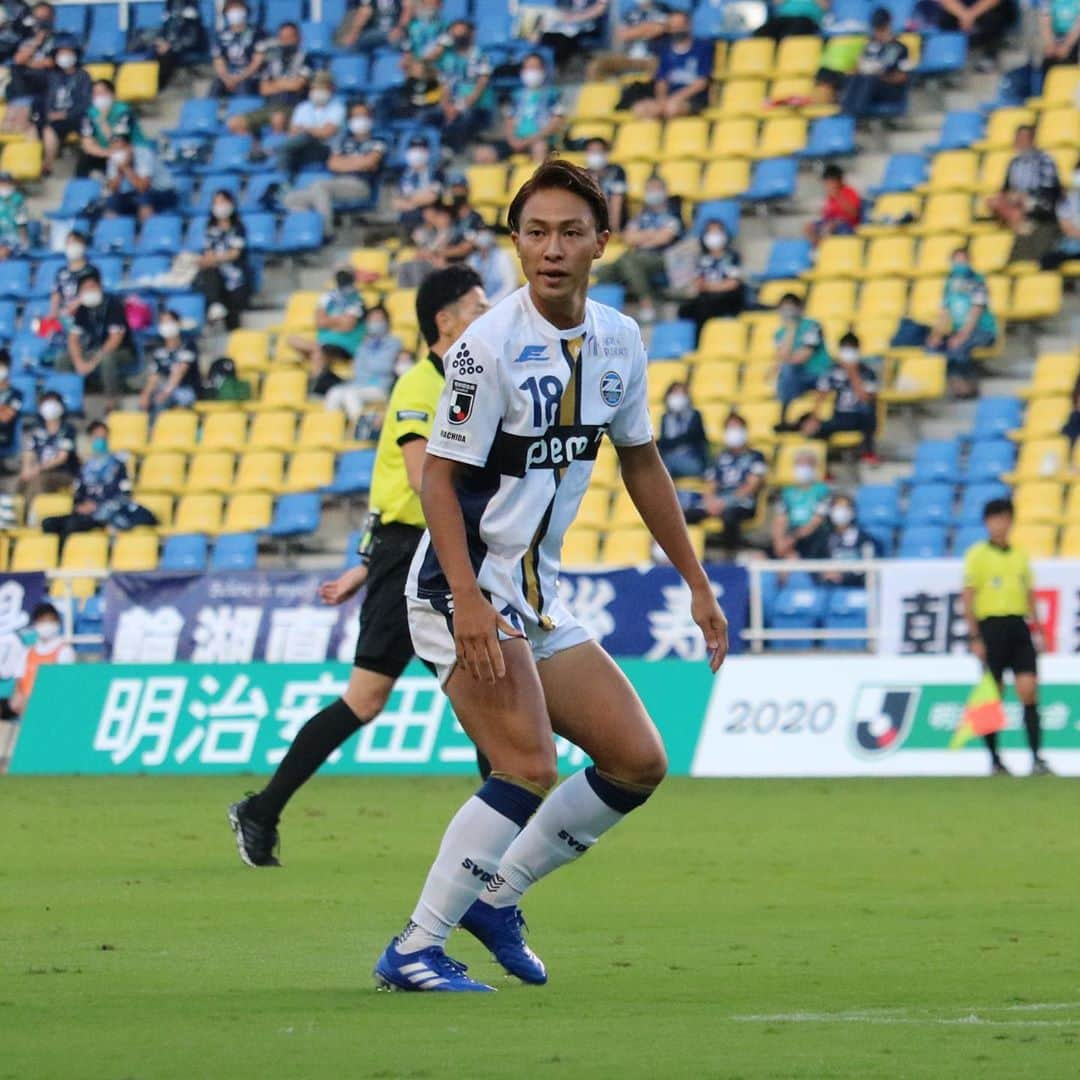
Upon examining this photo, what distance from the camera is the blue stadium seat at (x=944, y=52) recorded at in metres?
25.8

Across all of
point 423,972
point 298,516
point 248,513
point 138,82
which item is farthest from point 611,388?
point 138,82

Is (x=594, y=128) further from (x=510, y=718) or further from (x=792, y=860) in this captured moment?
(x=510, y=718)

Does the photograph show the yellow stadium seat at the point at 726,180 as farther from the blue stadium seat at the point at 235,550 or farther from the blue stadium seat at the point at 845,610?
the blue stadium seat at the point at 845,610

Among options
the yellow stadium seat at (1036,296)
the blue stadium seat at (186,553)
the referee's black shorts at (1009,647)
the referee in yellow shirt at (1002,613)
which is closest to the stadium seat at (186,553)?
the blue stadium seat at (186,553)

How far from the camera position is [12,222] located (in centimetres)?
2998

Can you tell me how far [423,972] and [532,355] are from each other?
5.43 ft

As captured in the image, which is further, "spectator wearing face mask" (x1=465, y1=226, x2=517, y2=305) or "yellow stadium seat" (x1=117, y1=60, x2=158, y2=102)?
"yellow stadium seat" (x1=117, y1=60, x2=158, y2=102)

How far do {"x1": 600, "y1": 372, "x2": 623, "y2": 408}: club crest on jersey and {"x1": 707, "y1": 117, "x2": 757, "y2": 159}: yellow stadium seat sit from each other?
65.1 feet

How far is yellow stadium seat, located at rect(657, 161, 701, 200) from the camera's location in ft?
87.3

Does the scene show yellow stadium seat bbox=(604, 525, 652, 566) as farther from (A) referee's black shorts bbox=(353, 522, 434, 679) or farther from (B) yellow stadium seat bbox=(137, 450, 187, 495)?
(A) referee's black shorts bbox=(353, 522, 434, 679)

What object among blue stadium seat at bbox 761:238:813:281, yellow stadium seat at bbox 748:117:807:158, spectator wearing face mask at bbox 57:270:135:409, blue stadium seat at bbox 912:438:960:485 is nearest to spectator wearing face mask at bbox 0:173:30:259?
spectator wearing face mask at bbox 57:270:135:409

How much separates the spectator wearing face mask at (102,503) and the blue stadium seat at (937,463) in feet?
25.0

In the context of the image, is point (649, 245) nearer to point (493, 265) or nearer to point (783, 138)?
point (493, 265)

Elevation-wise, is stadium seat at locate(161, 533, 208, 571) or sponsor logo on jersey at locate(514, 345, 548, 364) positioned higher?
sponsor logo on jersey at locate(514, 345, 548, 364)
